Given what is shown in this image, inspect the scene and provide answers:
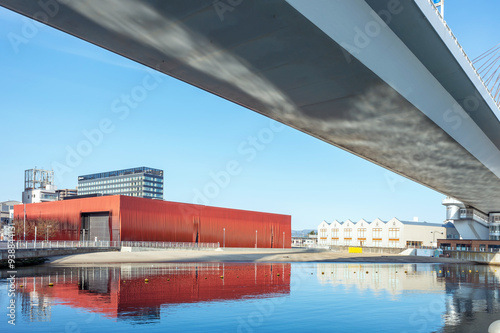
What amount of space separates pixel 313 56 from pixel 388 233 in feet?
417

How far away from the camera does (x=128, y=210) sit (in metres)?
72.5

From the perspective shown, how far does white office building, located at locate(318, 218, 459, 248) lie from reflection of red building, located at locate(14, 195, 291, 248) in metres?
52.8

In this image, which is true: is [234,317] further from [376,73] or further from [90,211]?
[90,211]

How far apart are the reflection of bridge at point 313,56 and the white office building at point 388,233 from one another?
107 m

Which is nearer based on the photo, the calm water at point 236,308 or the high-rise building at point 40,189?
the calm water at point 236,308

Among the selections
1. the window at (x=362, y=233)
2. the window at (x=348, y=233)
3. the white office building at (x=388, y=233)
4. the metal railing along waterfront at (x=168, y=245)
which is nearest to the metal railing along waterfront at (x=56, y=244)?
the metal railing along waterfront at (x=168, y=245)

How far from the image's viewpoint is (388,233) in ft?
446

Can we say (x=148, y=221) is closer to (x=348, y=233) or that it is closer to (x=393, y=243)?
(x=393, y=243)

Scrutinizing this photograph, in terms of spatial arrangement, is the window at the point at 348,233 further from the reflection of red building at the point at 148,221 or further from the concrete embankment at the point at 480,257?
the concrete embankment at the point at 480,257

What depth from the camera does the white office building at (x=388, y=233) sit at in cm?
13238

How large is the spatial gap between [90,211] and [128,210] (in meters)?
8.37

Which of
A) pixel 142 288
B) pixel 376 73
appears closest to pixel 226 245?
pixel 142 288

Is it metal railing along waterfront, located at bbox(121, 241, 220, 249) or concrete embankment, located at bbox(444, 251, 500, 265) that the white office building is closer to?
concrete embankment, located at bbox(444, 251, 500, 265)

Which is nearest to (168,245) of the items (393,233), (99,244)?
(99,244)
